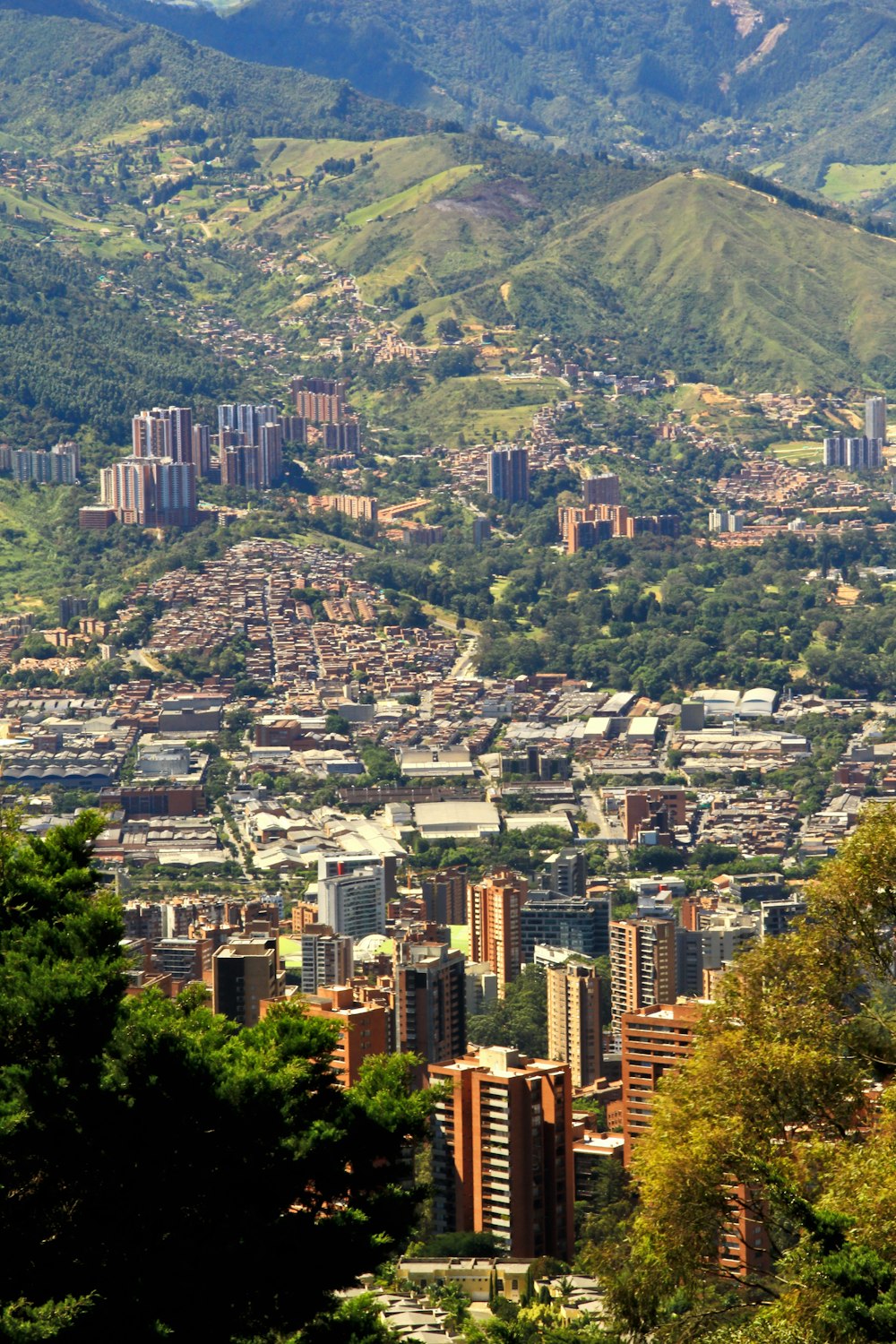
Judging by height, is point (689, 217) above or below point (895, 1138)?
above

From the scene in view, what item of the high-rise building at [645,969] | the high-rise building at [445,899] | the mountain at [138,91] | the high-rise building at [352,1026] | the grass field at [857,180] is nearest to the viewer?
the high-rise building at [352,1026]

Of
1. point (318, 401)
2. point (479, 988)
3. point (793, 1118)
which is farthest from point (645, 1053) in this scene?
point (318, 401)

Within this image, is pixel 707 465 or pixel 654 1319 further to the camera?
pixel 707 465

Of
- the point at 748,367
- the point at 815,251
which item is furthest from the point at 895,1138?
the point at 815,251

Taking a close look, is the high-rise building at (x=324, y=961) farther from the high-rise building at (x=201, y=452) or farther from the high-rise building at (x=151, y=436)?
the high-rise building at (x=151, y=436)

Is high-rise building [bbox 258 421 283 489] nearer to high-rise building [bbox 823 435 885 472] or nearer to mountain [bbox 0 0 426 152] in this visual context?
high-rise building [bbox 823 435 885 472]

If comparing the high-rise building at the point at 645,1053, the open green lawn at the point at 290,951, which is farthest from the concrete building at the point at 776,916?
the high-rise building at the point at 645,1053

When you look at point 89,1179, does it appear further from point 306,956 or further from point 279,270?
point 279,270
